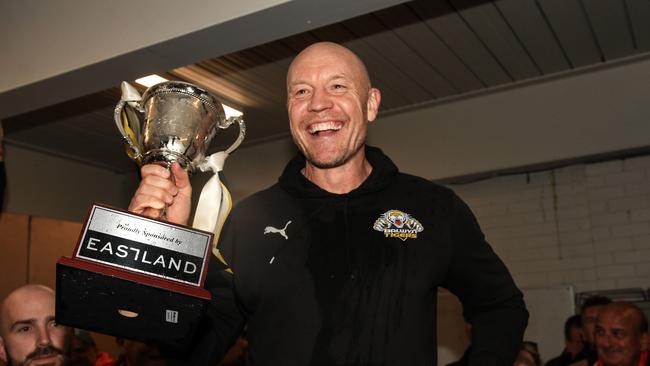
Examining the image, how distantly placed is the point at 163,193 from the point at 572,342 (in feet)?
15.9

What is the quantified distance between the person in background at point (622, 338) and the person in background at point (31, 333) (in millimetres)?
3438

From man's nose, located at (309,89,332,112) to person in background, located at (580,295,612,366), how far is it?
3.83 m

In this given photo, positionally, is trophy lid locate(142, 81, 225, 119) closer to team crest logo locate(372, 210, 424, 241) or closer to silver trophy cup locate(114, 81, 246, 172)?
silver trophy cup locate(114, 81, 246, 172)

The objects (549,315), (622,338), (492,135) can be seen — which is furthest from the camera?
(492,135)

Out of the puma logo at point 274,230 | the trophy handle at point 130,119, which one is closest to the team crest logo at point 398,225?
the puma logo at point 274,230

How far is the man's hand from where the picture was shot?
1.50 m

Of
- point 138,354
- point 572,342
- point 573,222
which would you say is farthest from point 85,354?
point 573,222

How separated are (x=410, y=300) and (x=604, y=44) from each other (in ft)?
15.3

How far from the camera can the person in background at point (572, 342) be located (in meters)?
5.39

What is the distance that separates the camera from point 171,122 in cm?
170

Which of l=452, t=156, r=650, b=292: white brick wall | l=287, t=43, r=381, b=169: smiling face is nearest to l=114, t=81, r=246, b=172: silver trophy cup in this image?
l=287, t=43, r=381, b=169: smiling face

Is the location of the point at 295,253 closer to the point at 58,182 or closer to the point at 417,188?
the point at 417,188

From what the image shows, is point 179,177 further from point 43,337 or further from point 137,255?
point 43,337

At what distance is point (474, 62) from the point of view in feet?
19.3
